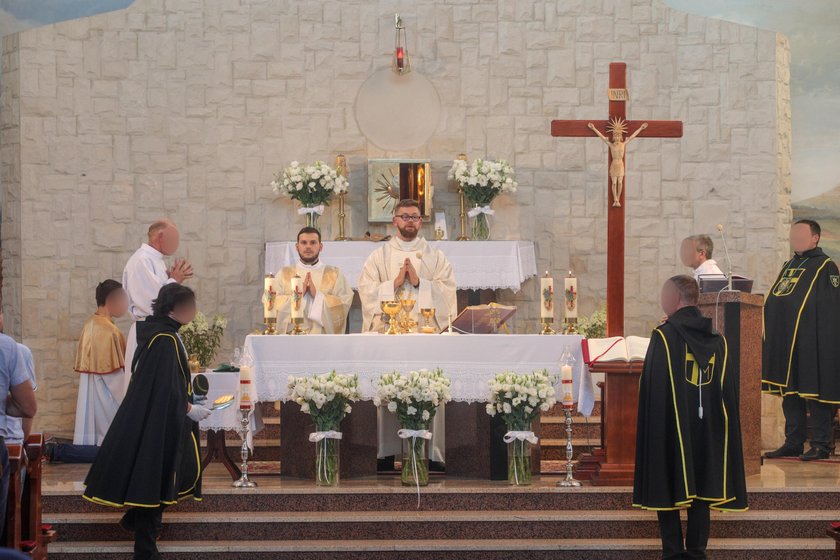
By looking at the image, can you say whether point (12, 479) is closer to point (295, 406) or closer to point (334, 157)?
point (295, 406)

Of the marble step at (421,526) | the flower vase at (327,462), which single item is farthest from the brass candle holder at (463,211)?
the marble step at (421,526)

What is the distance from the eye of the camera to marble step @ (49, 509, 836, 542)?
7180mm

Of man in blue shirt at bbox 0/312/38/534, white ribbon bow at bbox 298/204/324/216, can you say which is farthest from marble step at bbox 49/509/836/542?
white ribbon bow at bbox 298/204/324/216

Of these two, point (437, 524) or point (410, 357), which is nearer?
point (437, 524)

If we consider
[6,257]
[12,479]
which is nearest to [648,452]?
[12,479]

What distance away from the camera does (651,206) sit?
38.7 feet

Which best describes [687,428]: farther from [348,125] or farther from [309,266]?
[348,125]

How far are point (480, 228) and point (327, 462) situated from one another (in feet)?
13.6

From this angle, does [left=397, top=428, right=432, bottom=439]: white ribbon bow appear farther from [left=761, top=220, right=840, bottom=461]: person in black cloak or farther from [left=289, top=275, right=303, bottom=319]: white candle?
[left=761, top=220, right=840, bottom=461]: person in black cloak

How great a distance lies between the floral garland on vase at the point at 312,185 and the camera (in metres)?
11.0

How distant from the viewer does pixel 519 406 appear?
25.0 feet

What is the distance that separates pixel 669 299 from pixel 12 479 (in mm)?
3551

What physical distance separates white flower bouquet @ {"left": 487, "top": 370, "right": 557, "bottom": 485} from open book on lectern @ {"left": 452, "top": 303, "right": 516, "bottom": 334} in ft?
1.96

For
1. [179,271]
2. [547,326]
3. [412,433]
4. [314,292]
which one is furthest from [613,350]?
[179,271]
